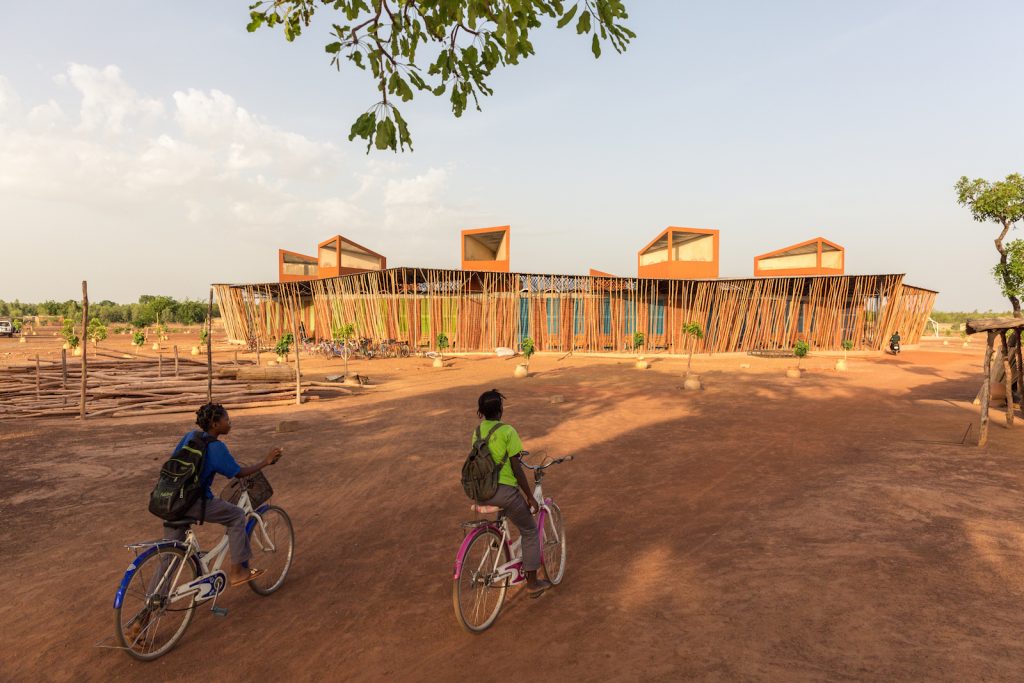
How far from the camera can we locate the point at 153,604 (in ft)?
10.5

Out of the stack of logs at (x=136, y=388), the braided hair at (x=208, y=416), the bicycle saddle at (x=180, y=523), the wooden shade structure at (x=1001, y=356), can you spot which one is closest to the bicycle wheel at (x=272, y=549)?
the bicycle saddle at (x=180, y=523)

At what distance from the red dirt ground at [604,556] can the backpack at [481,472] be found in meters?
0.93

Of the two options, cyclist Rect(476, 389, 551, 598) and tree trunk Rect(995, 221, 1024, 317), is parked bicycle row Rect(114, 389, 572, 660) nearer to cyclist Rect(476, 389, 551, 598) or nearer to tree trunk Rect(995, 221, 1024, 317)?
cyclist Rect(476, 389, 551, 598)

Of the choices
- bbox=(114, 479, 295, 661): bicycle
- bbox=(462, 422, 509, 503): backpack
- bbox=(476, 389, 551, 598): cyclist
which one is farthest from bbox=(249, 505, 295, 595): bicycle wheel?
bbox=(476, 389, 551, 598): cyclist

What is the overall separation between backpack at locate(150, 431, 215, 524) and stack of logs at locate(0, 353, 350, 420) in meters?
9.80

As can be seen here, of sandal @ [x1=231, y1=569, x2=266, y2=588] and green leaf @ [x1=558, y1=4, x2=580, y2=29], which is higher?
green leaf @ [x1=558, y1=4, x2=580, y2=29]

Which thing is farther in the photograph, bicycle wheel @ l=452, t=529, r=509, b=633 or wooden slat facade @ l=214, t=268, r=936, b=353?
wooden slat facade @ l=214, t=268, r=936, b=353

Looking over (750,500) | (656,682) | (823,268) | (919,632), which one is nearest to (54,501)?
(656,682)

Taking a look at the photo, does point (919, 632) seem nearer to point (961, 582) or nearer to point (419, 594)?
point (961, 582)

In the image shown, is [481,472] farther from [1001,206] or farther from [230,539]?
[1001,206]

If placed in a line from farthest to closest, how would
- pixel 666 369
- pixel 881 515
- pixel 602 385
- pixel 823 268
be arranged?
pixel 823 268, pixel 666 369, pixel 602 385, pixel 881 515

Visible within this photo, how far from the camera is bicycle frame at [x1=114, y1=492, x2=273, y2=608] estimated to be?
316 cm

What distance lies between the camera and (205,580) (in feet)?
11.3

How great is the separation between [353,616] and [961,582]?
4372 millimetres
